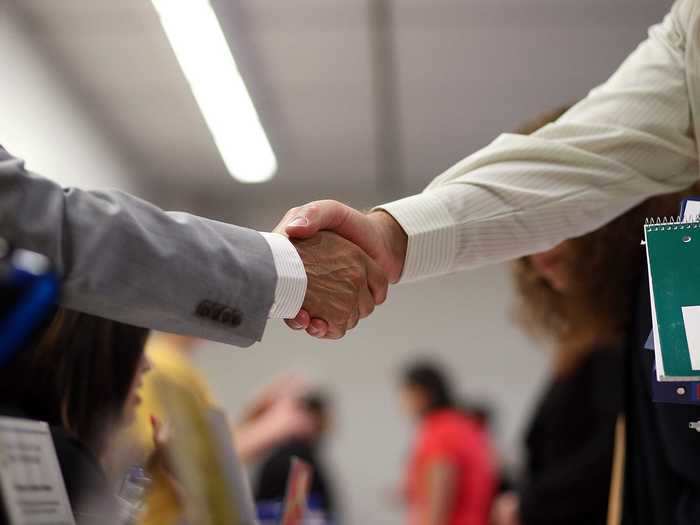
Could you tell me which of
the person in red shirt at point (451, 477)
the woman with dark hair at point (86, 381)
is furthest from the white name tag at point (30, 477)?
the person in red shirt at point (451, 477)

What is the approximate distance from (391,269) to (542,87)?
0.83 m

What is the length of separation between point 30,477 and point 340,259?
0.55 metres

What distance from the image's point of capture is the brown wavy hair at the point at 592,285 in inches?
54.6

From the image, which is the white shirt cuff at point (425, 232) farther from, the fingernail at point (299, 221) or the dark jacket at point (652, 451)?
the dark jacket at point (652, 451)

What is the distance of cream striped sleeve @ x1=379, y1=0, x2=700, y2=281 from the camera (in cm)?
127

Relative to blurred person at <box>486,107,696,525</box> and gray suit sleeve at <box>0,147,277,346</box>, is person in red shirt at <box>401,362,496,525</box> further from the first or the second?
gray suit sleeve at <box>0,147,277,346</box>

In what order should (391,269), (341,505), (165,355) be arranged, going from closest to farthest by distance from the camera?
(391,269), (165,355), (341,505)

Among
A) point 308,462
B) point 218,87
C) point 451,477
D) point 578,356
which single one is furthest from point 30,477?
point 451,477

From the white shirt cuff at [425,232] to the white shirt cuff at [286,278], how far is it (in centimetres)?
24

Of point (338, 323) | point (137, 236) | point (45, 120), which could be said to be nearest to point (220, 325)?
point (137, 236)

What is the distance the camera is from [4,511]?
2.08ft

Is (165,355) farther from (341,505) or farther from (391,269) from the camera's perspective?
(341,505)

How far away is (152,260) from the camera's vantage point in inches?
34.4

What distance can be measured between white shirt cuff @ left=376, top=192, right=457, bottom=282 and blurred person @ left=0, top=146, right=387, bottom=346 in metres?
0.23
